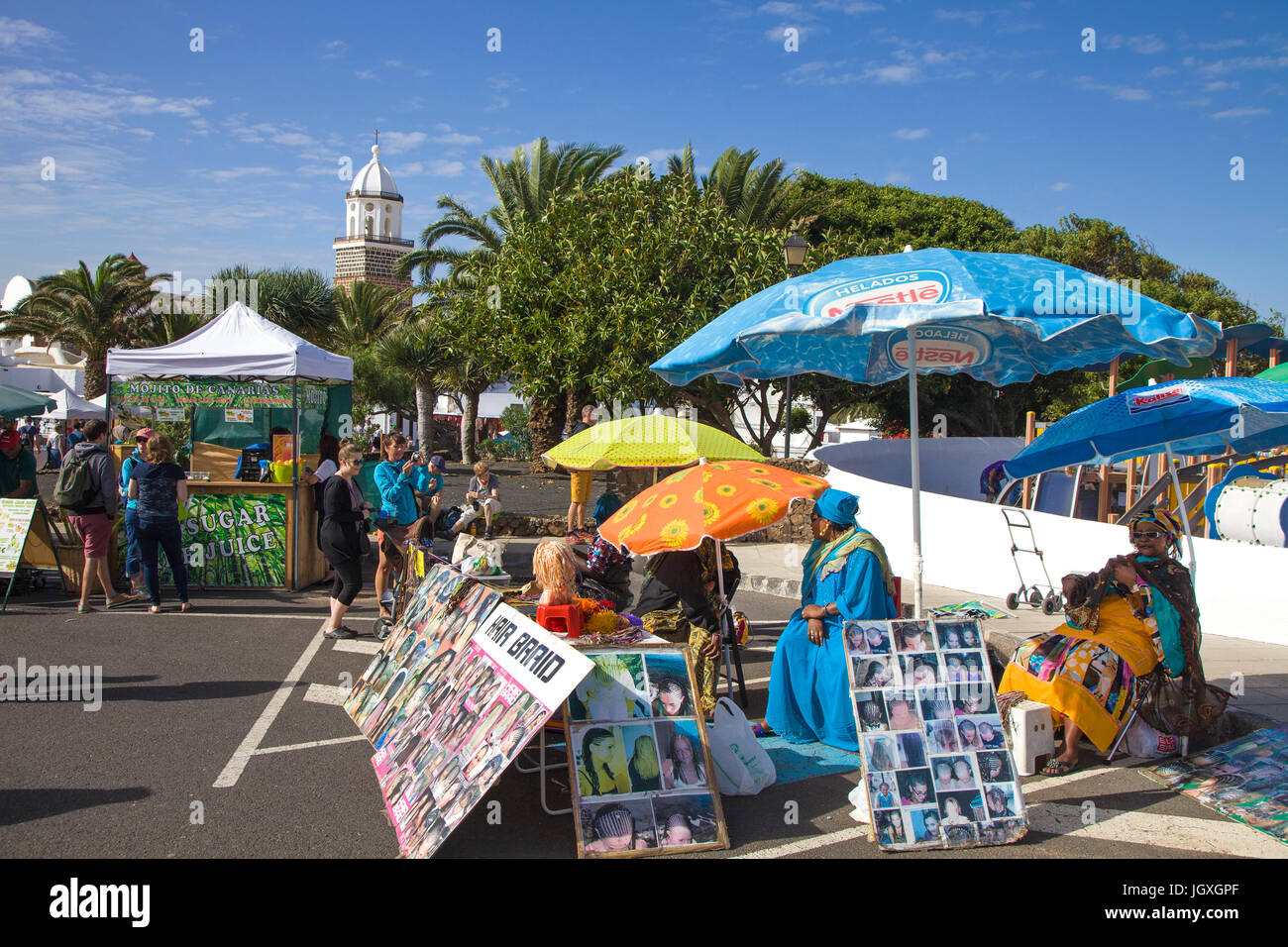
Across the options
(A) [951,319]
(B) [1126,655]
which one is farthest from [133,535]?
(B) [1126,655]

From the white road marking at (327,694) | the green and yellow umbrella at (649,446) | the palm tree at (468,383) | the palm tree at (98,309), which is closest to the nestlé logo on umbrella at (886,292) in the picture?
the green and yellow umbrella at (649,446)

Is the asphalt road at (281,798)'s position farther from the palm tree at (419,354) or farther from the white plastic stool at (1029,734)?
the palm tree at (419,354)

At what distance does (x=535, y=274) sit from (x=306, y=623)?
1288 cm

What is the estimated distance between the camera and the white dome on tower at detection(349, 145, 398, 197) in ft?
233

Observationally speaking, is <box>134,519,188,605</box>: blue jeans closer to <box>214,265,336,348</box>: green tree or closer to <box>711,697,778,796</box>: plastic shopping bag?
<box>711,697,778,796</box>: plastic shopping bag

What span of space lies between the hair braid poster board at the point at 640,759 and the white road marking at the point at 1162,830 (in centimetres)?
177

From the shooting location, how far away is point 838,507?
5.80 m

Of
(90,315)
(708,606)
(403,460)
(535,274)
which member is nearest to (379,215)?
(90,315)

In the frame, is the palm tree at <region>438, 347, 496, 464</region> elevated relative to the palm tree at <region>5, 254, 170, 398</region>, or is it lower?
lower

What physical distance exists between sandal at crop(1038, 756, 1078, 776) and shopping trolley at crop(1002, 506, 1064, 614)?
4.56m

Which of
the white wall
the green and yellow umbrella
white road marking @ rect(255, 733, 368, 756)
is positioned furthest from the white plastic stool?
the white wall

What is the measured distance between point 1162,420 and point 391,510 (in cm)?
649

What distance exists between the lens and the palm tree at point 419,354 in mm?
30750

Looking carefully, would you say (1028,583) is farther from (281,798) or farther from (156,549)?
(156,549)
